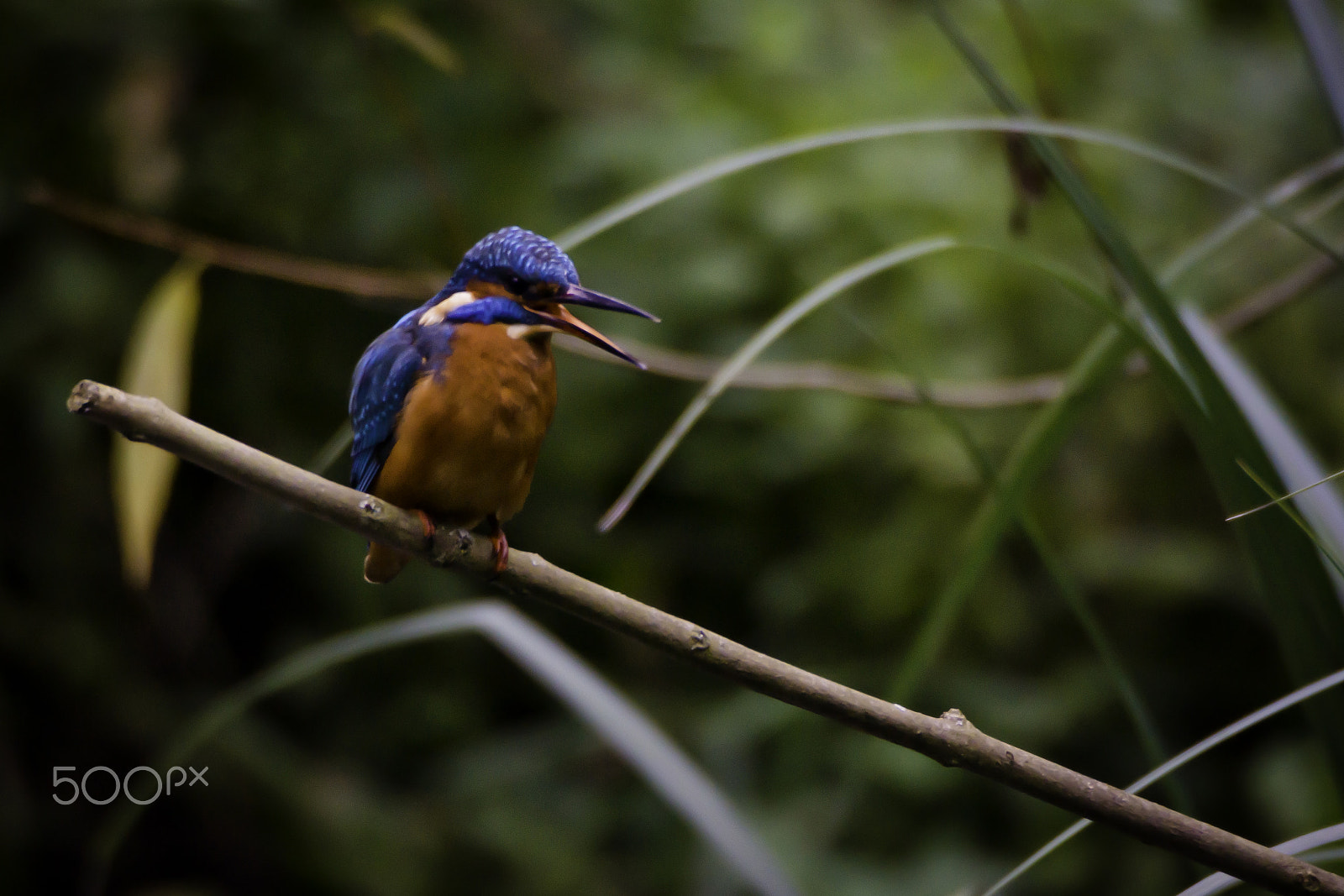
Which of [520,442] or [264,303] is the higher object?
[264,303]

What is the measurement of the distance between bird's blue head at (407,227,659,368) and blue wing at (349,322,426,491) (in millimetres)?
44

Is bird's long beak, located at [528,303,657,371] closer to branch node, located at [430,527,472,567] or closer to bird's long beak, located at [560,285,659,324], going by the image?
bird's long beak, located at [560,285,659,324]

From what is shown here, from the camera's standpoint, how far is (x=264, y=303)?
2.53 meters

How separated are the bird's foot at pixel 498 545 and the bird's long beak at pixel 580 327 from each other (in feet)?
0.51

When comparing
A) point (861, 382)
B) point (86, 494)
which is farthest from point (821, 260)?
point (86, 494)

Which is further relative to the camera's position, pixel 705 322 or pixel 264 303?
pixel 264 303

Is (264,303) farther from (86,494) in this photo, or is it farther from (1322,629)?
(1322,629)

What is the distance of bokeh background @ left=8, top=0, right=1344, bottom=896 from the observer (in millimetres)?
2270

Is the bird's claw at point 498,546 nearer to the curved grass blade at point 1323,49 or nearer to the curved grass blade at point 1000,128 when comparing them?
the curved grass blade at point 1000,128

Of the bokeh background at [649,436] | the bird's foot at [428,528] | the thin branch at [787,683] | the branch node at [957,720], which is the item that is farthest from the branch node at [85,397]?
the bokeh background at [649,436]

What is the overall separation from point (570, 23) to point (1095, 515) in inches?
71.3

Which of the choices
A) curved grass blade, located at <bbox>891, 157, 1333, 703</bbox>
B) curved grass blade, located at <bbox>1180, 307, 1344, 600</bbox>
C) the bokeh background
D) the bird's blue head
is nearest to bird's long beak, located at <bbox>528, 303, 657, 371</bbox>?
the bird's blue head

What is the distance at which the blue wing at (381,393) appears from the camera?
95cm

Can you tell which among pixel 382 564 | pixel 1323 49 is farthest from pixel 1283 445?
pixel 382 564
